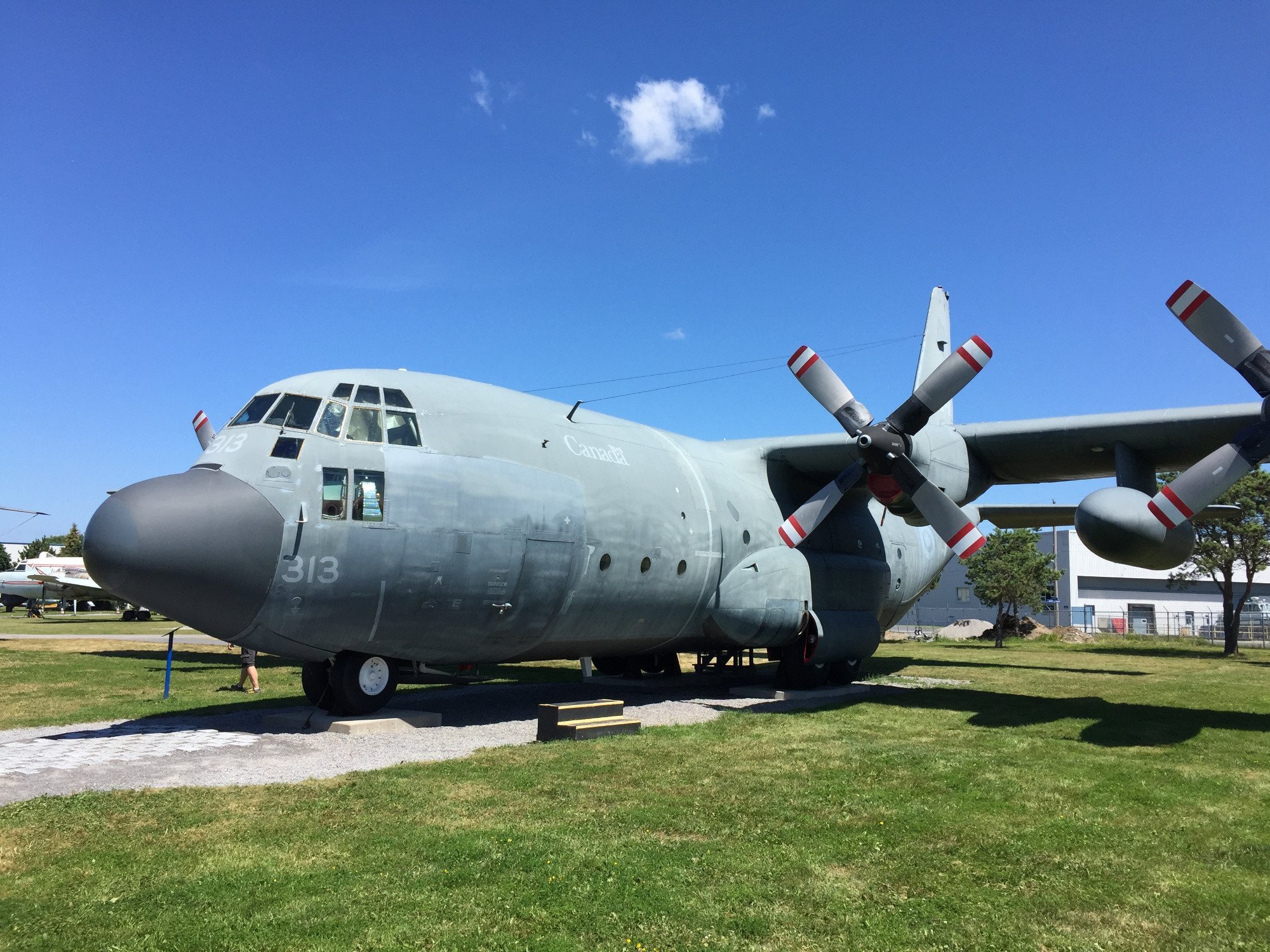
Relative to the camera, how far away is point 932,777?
29.8 ft

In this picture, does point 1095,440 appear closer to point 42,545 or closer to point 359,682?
point 359,682

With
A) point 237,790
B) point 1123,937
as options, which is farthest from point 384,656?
point 1123,937

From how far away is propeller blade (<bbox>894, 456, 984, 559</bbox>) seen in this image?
1403 centimetres

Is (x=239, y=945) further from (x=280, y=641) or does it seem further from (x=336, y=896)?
(x=280, y=641)

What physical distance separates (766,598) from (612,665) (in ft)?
15.3

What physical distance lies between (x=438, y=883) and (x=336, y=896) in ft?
2.10

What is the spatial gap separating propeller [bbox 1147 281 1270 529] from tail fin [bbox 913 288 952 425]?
6280 mm

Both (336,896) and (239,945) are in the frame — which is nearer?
(239,945)

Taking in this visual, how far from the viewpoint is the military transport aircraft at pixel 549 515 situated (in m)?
10.2

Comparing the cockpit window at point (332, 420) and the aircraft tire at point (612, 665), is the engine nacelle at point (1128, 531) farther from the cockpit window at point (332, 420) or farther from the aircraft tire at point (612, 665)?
the cockpit window at point (332, 420)

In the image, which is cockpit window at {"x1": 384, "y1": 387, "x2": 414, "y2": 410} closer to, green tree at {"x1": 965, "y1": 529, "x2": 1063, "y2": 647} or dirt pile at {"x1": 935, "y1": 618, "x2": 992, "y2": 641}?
green tree at {"x1": 965, "y1": 529, "x2": 1063, "y2": 647}

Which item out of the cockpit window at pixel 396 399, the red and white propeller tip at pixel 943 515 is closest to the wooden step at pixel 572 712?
the cockpit window at pixel 396 399

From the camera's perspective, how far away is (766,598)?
639 inches

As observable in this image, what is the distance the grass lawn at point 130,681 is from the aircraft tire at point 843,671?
574 centimetres
